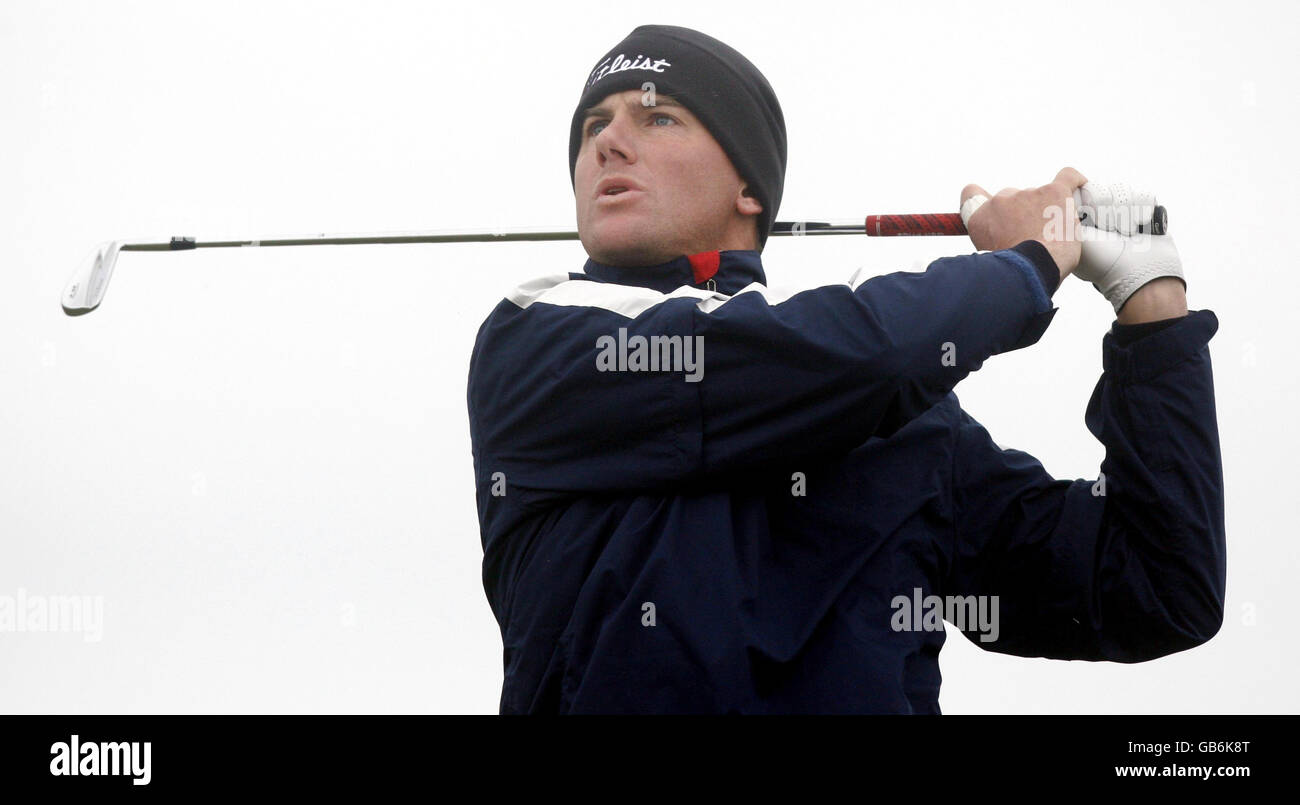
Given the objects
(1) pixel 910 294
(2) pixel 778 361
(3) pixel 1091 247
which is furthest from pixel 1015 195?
(2) pixel 778 361

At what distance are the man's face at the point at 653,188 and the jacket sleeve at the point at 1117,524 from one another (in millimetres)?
479

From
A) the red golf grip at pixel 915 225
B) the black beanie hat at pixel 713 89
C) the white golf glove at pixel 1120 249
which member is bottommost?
the white golf glove at pixel 1120 249

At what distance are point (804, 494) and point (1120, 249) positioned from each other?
552 millimetres

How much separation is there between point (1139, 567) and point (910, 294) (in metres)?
0.58

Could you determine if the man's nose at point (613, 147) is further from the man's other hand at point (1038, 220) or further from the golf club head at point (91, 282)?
the golf club head at point (91, 282)

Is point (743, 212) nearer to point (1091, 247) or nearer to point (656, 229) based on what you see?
point (656, 229)

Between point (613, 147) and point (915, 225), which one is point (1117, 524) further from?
point (613, 147)

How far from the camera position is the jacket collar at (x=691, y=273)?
210 cm

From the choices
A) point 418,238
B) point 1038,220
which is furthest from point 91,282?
point 1038,220

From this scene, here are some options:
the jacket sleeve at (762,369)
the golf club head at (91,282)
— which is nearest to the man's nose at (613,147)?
the jacket sleeve at (762,369)

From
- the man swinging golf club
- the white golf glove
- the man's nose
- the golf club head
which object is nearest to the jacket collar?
the man swinging golf club
